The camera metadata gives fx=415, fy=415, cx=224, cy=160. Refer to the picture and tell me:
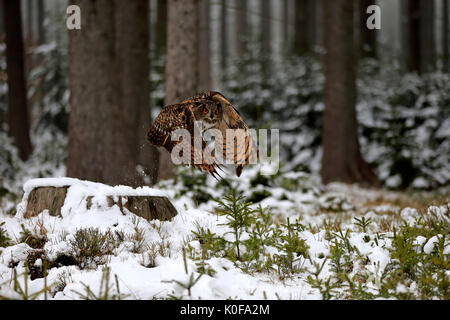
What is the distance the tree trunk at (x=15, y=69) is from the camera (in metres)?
12.3

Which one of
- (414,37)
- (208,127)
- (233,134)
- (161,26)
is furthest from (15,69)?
(414,37)

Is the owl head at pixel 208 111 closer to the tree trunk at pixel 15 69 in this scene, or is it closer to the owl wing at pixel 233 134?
the owl wing at pixel 233 134

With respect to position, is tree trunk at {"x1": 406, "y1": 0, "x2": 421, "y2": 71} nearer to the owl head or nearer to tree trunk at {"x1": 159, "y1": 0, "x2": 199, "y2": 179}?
tree trunk at {"x1": 159, "y1": 0, "x2": 199, "y2": 179}

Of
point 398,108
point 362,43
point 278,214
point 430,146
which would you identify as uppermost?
point 362,43

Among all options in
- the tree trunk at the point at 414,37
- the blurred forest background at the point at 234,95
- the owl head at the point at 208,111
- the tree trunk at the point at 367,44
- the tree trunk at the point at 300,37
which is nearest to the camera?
the owl head at the point at 208,111

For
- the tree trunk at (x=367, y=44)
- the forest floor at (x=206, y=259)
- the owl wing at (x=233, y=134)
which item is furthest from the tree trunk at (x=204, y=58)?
the owl wing at (x=233, y=134)

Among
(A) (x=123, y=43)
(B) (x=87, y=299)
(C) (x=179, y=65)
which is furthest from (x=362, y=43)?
(B) (x=87, y=299)

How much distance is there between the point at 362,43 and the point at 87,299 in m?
13.4

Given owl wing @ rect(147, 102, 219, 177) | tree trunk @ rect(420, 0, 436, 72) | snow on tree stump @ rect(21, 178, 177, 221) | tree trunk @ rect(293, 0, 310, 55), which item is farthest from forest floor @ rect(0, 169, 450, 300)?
tree trunk @ rect(420, 0, 436, 72)

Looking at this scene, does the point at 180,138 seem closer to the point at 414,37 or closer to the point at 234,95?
the point at 234,95

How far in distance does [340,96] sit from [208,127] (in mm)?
7568

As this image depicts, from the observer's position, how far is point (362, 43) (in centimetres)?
1388
